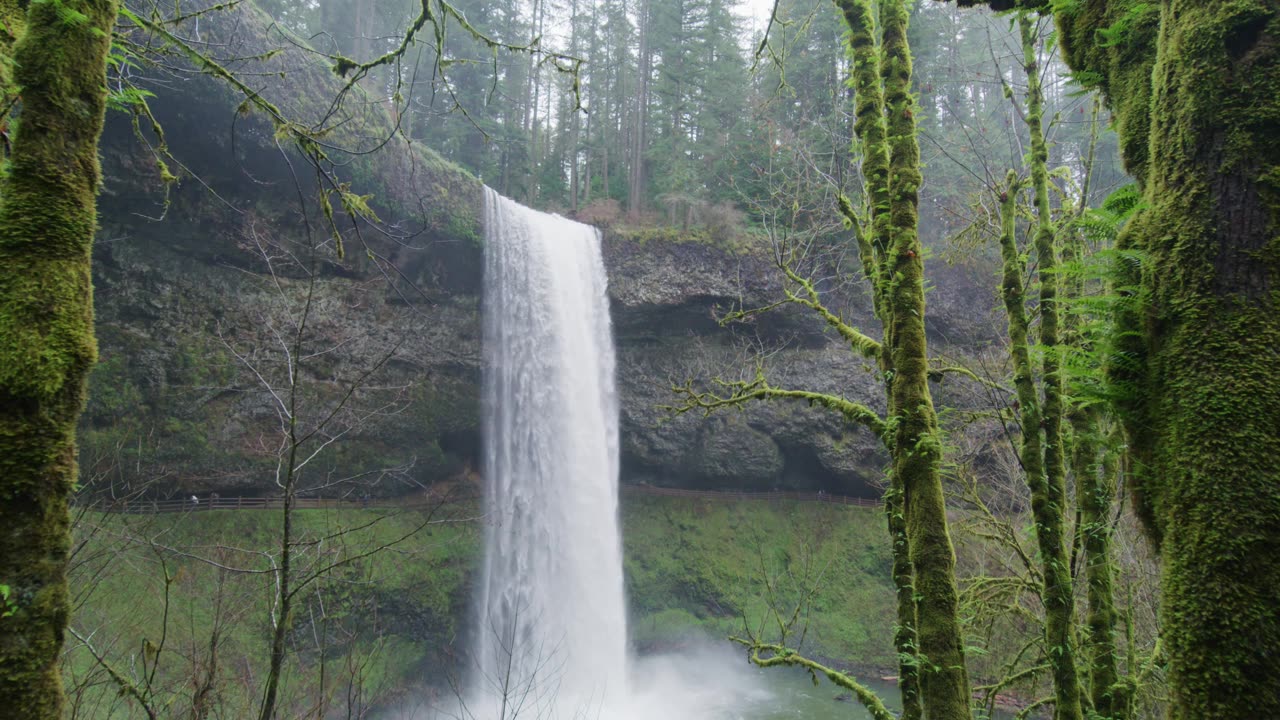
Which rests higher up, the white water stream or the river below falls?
the white water stream

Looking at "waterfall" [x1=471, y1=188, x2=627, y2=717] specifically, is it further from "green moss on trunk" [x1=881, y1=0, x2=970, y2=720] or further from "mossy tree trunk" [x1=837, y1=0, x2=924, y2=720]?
"green moss on trunk" [x1=881, y1=0, x2=970, y2=720]

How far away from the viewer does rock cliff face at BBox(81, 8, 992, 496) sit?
39.5ft

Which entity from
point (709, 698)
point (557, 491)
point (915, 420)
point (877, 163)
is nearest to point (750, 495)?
point (709, 698)

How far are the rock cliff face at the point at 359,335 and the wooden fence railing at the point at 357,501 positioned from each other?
1.02 ft

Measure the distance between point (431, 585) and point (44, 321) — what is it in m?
15.0

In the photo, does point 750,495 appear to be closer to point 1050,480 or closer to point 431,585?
point 431,585

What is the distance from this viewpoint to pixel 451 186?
50.0ft

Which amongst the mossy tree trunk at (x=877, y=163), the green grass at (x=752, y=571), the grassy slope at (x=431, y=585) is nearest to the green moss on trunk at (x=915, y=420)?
the mossy tree trunk at (x=877, y=163)

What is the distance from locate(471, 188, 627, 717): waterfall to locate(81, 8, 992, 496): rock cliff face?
1.15 metres

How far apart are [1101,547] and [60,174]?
536 cm

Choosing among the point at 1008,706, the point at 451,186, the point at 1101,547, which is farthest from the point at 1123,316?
the point at 451,186

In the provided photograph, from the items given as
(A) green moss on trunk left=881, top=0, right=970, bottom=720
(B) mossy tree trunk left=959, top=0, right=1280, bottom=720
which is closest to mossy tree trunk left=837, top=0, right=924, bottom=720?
(A) green moss on trunk left=881, top=0, right=970, bottom=720

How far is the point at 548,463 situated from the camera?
1541 cm

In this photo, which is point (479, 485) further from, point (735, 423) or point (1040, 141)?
point (1040, 141)
